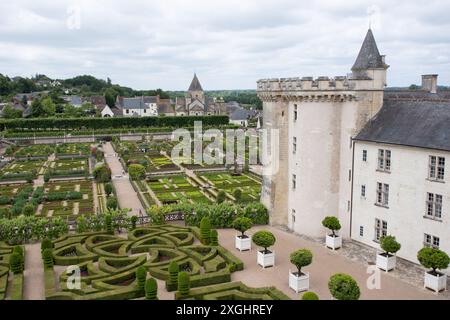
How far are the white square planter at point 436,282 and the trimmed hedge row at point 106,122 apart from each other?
80699 millimetres

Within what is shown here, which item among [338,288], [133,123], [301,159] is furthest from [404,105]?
[133,123]

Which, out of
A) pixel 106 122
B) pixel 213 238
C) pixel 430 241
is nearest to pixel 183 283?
pixel 213 238

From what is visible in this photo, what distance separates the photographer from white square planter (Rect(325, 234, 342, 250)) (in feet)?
89.0

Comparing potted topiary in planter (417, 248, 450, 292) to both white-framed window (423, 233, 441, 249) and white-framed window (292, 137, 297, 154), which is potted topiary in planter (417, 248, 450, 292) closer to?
white-framed window (423, 233, 441, 249)

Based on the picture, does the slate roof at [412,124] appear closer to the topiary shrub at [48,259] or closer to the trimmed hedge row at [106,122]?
the topiary shrub at [48,259]

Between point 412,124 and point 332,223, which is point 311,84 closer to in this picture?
point 412,124

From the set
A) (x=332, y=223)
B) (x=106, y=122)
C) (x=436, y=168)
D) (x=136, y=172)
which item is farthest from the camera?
(x=106, y=122)

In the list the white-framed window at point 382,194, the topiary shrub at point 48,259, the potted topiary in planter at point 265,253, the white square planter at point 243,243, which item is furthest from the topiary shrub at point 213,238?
the white-framed window at point 382,194

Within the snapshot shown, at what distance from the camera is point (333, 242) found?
2712 cm

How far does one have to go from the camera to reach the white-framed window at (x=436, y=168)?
22.6m

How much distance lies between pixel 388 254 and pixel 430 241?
2255 millimetres

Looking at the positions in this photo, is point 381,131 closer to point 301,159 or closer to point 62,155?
point 301,159

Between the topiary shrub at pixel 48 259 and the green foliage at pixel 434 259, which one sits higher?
the green foliage at pixel 434 259
